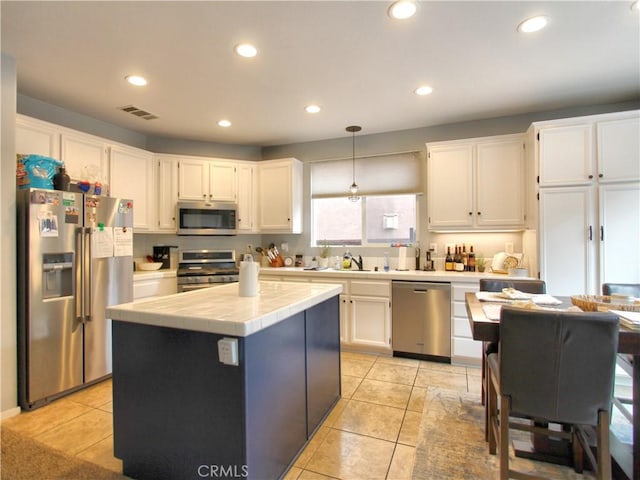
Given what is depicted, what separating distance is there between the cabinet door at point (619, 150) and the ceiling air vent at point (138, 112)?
4.40m

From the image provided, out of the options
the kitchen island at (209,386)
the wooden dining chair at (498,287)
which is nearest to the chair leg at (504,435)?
the wooden dining chair at (498,287)

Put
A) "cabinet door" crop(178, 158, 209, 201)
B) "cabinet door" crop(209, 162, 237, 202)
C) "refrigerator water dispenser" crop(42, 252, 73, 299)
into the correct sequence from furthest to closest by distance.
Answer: "cabinet door" crop(209, 162, 237, 202) < "cabinet door" crop(178, 158, 209, 201) < "refrigerator water dispenser" crop(42, 252, 73, 299)

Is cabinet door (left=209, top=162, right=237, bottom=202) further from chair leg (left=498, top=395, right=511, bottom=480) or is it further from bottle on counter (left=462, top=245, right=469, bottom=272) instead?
chair leg (left=498, top=395, right=511, bottom=480)

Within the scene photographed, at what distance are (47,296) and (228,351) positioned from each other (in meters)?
2.06

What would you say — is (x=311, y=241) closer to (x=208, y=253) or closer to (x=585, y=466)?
(x=208, y=253)

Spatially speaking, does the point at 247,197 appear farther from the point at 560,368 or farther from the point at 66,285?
the point at 560,368

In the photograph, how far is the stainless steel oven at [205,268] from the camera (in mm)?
3910

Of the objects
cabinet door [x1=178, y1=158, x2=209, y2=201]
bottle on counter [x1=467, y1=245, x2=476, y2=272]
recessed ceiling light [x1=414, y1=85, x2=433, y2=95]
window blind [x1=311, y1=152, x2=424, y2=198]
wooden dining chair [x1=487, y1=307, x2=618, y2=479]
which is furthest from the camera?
cabinet door [x1=178, y1=158, x2=209, y2=201]

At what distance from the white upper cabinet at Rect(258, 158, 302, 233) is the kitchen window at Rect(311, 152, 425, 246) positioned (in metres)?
0.29

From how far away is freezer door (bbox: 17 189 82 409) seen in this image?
7.92ft

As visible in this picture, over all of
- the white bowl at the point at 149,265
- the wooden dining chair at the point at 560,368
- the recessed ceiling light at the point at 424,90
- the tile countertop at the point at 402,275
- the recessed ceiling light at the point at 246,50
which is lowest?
the wooden dining chair at the point at 560,368

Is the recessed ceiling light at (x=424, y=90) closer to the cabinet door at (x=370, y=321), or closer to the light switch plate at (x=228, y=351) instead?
the cabinet door at (x=370, y=321)

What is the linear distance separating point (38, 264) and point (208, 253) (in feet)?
6.87

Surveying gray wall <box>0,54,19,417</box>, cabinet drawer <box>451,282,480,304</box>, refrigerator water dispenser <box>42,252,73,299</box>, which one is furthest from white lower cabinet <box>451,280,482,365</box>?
gray wall <box>0,54,19,417</box>
